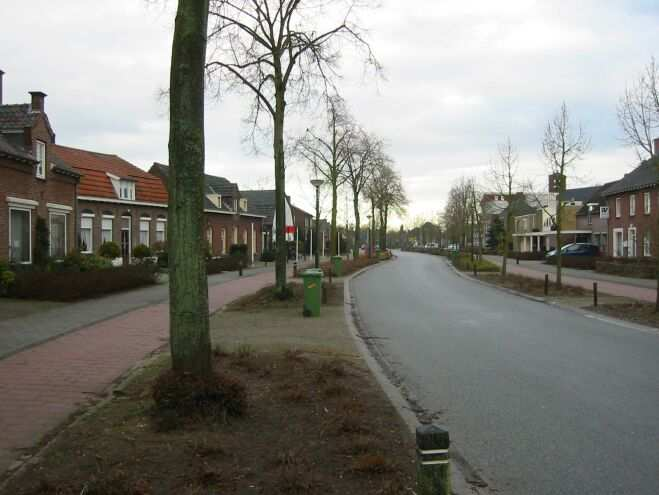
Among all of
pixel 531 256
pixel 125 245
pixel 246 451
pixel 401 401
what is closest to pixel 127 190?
pixel 125 245

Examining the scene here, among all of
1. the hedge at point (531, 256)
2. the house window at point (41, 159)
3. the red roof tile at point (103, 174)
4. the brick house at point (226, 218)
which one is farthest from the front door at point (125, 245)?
the hedge at point (531, 256)

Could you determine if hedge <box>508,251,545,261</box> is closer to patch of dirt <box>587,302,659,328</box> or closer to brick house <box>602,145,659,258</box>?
brick house <box>602,145,659,258</box>

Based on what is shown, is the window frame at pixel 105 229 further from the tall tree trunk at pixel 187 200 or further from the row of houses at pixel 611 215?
the tall tree trunk at pixel 187 200

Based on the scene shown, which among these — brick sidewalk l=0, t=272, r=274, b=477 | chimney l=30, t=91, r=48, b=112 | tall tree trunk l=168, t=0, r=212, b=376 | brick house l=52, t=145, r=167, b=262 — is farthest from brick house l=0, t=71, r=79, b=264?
tall tree trunk l=168, t=0, r=212, b=376

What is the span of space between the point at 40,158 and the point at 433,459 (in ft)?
77.3

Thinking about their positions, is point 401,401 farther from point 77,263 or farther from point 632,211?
point 632,211

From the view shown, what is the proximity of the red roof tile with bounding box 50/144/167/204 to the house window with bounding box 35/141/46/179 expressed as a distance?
8930 millimetres

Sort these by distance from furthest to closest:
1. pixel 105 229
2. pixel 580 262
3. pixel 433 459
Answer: pixel 580 262
pixel 105 229
pixel 433 459

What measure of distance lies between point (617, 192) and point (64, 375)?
46529mm

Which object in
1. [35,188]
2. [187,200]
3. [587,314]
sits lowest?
[587,314]

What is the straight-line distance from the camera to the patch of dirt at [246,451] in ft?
14.3

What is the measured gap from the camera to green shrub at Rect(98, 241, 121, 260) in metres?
32.4

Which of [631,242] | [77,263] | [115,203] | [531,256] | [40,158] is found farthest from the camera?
[531,256]

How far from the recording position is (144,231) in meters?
38.9
